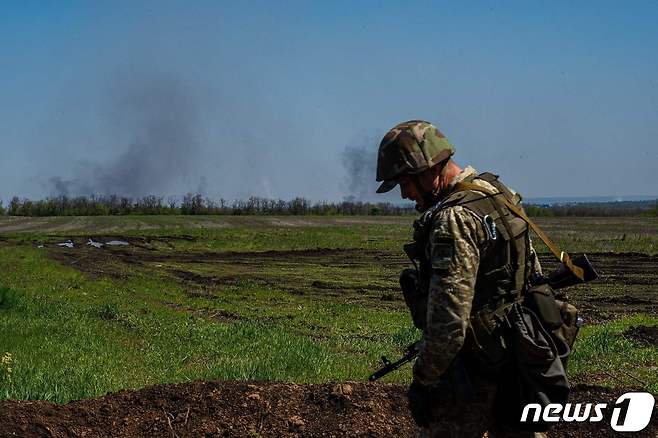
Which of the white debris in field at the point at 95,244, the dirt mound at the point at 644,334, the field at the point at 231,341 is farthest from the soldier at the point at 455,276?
the white debris in field at the point at 95,244

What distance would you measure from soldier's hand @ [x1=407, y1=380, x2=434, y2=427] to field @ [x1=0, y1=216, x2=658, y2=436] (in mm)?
1953

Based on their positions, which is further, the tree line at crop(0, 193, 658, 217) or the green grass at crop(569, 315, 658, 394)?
the tree line at crop(0, 193, 658, 217)

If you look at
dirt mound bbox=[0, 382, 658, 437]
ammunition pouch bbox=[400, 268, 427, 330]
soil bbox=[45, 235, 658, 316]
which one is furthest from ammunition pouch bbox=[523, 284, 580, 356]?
soil bbox=[45, 235, 658, 316]

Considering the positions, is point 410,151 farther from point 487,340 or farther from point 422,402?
point 422,402

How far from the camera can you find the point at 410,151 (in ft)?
11.1

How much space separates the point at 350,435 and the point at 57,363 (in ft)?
16.1

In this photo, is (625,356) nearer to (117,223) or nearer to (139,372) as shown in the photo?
(139,372)

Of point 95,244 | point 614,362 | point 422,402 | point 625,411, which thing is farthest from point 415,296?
point 95,244

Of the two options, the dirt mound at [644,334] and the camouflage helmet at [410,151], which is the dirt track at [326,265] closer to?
Result: the dirt mound at [644,334]

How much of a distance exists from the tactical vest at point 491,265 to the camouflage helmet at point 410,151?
0.19 m

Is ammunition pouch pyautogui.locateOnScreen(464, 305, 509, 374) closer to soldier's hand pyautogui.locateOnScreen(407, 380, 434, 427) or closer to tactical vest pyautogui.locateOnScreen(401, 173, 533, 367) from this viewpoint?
tactical vest pyautogui.locateOnScreen(401, 173, 533, 367)

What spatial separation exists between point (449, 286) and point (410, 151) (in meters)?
0.64

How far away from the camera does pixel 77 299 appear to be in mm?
16156

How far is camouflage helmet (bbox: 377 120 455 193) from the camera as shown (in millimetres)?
3383
